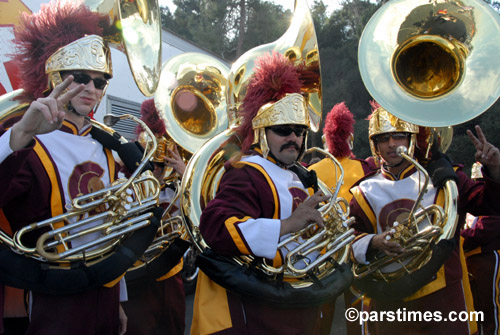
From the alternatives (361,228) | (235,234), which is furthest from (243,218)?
(361,228)

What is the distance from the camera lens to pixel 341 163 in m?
4.77

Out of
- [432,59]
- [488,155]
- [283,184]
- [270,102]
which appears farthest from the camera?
[432,59]

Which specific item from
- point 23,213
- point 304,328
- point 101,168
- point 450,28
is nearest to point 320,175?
point 450,28

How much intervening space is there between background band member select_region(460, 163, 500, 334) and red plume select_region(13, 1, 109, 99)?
3795mm

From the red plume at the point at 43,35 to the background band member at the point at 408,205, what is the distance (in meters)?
2.15

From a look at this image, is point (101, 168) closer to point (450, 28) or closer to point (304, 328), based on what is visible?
point (304, 328)

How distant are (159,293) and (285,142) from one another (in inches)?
73.1

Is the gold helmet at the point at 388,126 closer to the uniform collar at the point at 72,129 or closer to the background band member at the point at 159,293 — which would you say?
the background band member at the point at 159,293

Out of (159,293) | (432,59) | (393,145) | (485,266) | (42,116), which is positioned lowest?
(485,266)

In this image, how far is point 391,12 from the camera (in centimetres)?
312

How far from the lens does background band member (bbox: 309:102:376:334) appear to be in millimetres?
3869

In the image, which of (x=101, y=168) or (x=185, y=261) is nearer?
(x=101, y=168)

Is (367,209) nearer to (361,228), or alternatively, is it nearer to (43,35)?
(361,228)

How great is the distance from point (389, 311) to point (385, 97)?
1.47 meters
